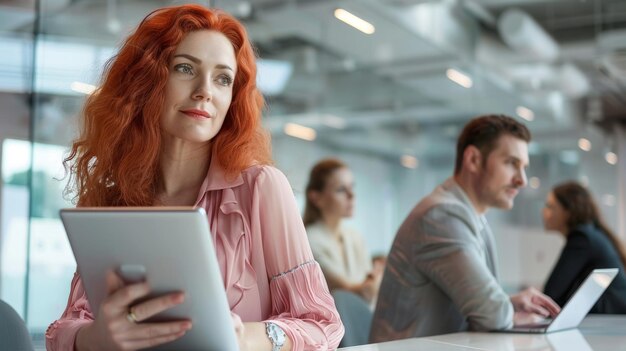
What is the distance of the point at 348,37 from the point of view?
6.97m

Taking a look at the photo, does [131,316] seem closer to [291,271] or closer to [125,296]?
[125,296]

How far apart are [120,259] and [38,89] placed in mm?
3903

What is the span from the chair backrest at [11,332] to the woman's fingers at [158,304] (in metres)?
0.90

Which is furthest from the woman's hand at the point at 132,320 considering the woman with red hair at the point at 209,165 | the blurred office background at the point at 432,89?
the blurred office background at the point at 432,89

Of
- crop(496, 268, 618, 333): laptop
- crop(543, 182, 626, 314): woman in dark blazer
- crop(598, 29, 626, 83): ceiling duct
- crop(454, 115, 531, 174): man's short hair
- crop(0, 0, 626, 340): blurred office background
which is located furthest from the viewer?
crop(0, 0, 626, 340): blurred office background

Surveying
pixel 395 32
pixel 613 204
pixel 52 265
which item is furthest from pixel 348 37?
pixel 52 265

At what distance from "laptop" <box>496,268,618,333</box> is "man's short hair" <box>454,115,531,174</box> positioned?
0.63 meters

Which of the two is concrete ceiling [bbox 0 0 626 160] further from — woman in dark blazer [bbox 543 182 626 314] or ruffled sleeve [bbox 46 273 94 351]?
ruffled sleeve [bbox 46 273 94 351]

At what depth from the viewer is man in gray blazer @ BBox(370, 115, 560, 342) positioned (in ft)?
9.52

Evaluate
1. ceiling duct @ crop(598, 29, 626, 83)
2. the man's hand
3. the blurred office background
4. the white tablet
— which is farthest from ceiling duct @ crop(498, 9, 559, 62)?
the white tablet

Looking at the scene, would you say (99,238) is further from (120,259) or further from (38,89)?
(38,89)

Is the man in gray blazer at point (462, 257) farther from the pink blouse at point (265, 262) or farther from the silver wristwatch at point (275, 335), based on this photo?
the silver wristwatch at point (275, 335)

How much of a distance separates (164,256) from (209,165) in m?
0.59

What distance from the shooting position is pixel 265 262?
187 cm
